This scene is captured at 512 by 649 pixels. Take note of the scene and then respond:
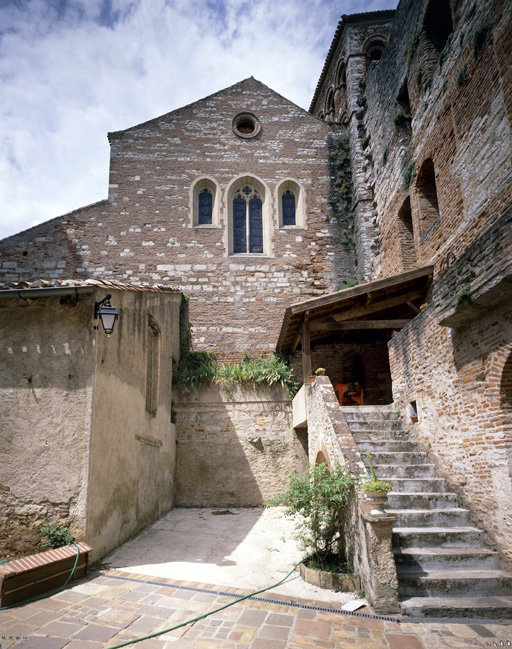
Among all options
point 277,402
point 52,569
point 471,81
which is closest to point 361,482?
point 52,569

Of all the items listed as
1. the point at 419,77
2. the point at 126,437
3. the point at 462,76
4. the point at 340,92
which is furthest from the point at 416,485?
the point at 340,92

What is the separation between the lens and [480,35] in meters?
7.72

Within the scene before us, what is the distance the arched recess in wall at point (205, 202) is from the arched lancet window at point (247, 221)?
25.2 inches

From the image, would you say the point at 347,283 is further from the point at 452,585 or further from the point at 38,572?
the point at 38,572

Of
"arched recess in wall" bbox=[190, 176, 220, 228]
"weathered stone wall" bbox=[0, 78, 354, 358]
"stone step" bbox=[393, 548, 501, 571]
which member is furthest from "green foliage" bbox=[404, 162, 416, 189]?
"stone step" bbox=[393, 548, 501, 571]

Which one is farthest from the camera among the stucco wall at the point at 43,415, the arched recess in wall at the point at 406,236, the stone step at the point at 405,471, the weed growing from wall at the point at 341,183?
the weed growing from wall at the point at 341,183

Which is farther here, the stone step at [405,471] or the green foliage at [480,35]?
the green foliage at [480,35]

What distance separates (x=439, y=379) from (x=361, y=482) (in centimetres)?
226

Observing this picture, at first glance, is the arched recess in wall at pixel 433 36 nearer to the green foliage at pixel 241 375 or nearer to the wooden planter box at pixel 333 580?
the green foliage at pixel 241 375

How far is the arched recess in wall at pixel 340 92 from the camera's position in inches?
738

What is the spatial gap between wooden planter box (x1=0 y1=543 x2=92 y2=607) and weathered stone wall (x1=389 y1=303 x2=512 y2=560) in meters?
4.71

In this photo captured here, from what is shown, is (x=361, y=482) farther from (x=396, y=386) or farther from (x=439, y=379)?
(x=396, y=386)

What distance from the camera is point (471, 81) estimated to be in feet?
26.6

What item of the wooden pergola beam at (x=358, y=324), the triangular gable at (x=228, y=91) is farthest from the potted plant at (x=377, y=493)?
the triangular gable at (x=228, y=91)
